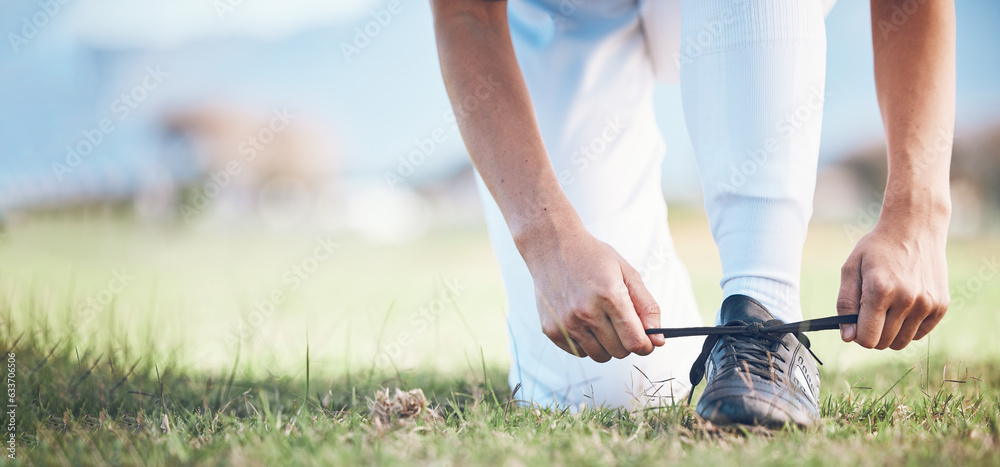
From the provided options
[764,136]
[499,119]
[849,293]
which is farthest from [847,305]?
[499,119]

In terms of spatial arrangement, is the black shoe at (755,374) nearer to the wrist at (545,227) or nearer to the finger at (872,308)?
the finger at (872,308)

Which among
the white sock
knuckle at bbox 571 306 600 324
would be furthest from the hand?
knuckle at bbox 571 306 600 324

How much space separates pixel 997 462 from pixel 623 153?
1.05 metres

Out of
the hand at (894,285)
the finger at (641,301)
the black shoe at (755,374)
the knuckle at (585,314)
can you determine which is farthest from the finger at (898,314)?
the knuckle at (585,314)

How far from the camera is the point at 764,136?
3.69ft

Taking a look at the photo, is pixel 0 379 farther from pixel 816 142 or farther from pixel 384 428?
pixel 816 142

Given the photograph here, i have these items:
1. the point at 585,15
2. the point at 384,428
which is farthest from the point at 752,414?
the point at 585,15

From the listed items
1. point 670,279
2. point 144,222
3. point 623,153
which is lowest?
point 144,222

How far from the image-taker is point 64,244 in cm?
237

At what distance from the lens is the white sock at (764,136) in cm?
113

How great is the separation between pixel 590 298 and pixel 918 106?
0.78 metres

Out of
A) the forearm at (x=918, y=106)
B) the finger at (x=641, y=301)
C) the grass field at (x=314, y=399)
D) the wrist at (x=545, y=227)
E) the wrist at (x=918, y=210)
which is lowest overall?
the grass field at (x=314, y=399)

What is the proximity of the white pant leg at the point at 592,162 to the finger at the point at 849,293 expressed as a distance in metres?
0.51

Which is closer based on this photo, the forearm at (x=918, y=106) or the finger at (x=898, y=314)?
the finger at (x=898, y=314)
